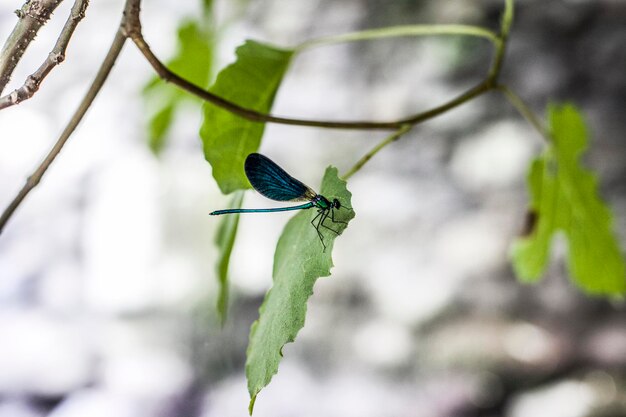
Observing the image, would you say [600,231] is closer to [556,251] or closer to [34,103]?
[556,251]

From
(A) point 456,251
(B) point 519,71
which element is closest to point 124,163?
(A) point 456,251

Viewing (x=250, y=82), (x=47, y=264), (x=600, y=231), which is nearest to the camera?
(x=250, y=82)

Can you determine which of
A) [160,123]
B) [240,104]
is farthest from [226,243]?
[160,123]

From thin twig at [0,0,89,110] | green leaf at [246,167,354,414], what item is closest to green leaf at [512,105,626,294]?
green leaf at [246,167,354,414]

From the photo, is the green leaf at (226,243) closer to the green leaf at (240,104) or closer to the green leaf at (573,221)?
the green leaf at (240,104)

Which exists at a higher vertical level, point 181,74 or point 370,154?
point 181,74

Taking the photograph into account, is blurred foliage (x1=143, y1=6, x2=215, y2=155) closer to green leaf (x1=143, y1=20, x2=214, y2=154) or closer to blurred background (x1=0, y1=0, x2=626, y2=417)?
green leaf (x1=143, y1=20, x2=214, y2=154)

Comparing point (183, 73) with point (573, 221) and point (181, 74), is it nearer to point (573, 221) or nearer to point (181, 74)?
point (181, 74)
